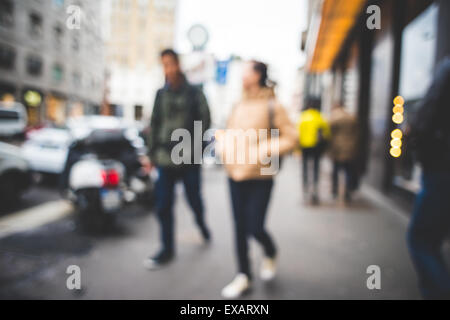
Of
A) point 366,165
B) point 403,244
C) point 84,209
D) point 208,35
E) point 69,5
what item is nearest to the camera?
point 69,5

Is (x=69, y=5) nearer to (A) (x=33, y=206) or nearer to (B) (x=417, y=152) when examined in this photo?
(B) (x=417, y=152)

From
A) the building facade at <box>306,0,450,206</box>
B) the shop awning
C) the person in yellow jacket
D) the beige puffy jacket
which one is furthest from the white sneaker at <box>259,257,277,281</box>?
the shop awning

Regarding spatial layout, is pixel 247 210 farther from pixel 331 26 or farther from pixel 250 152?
pixel 331 26

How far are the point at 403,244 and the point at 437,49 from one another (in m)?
2.66

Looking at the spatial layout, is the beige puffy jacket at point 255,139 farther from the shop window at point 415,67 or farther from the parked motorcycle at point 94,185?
the shop window at point 415,67

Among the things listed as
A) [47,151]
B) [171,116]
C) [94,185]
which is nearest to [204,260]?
[171,116]

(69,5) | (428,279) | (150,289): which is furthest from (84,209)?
(428,279)

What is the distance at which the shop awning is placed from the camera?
756 cm

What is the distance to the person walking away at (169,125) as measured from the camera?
3398 millimetres

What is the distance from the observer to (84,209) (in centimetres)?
448

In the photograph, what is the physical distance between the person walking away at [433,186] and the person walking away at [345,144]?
4.37 metres

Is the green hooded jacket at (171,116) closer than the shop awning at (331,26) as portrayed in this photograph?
Yes

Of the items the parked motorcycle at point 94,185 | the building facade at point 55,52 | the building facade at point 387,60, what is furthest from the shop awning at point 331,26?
the parked motorcycle at point 94,185

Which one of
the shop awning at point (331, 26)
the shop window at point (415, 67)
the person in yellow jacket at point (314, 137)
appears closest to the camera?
the shop window at point (415, 67)
